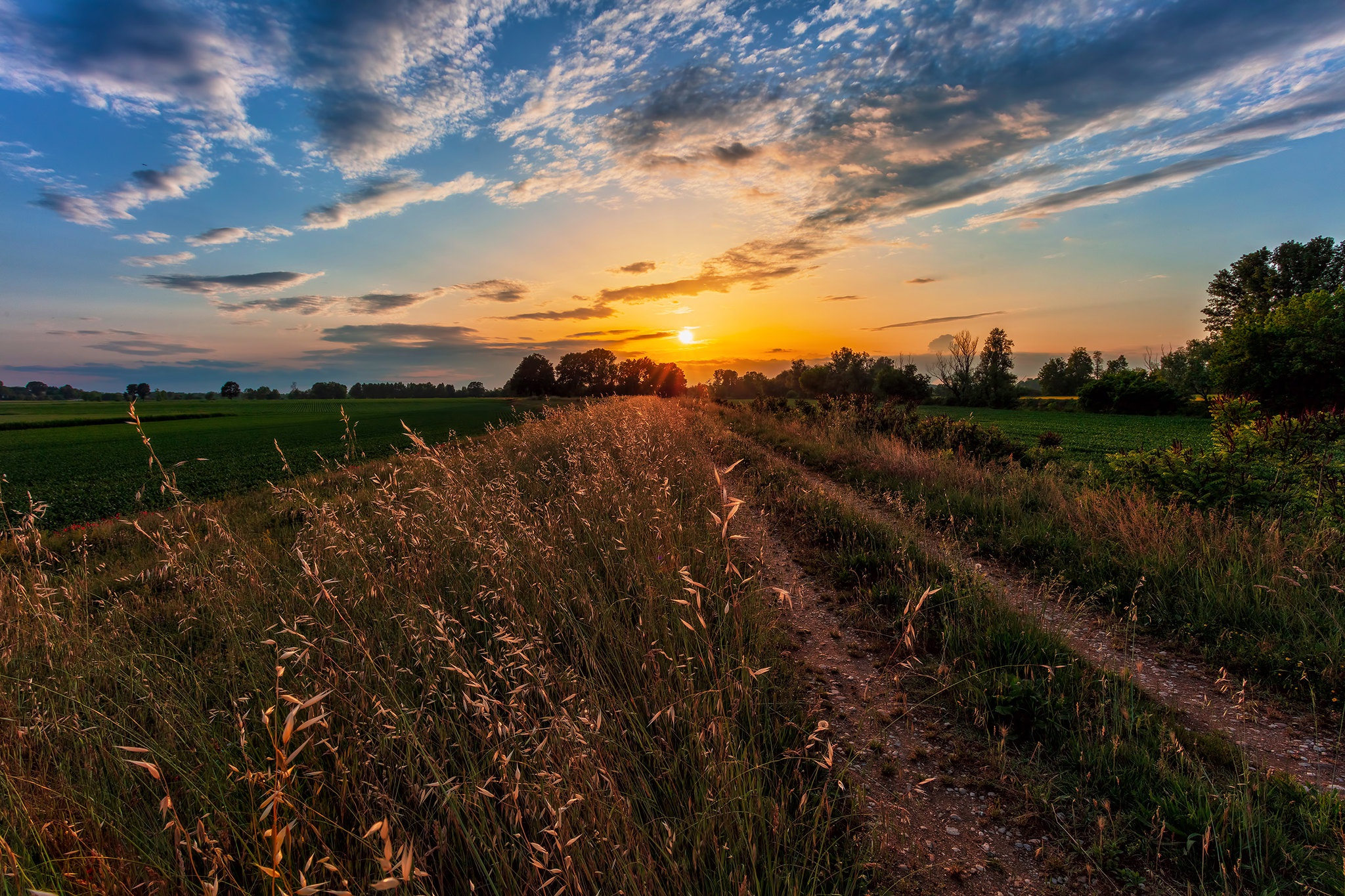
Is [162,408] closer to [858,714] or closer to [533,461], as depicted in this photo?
[533,461]

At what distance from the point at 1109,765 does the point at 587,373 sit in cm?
11299

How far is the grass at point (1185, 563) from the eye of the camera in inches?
157

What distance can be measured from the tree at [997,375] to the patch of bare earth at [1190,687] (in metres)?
71.8

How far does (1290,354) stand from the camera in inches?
409

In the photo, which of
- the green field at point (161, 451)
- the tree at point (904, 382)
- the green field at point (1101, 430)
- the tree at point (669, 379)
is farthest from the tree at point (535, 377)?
the green field at point (1101, 430)

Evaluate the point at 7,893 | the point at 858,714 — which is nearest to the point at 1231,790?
the point at 858,714

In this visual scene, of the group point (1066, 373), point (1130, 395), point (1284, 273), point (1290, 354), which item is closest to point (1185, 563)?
point (1290, 354)

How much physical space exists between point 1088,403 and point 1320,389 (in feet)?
144

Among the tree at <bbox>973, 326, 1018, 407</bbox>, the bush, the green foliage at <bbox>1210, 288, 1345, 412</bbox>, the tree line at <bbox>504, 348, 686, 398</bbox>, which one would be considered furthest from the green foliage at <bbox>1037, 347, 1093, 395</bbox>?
the green foliage at <bbox>1210, 288, 1345, 412</bbox>

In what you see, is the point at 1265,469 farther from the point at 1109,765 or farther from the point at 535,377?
the point at 535,377

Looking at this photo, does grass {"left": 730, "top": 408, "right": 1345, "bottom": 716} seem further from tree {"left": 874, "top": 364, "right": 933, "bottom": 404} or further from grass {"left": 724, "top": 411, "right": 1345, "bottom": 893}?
tree {"left": 874, "top": 364, "right": 933, "bottom": 404}

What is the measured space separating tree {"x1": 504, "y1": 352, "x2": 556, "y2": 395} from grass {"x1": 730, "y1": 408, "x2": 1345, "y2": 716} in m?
107

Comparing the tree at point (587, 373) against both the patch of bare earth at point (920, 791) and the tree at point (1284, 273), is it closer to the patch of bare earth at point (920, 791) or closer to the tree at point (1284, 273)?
the tree at point (1284, 273)

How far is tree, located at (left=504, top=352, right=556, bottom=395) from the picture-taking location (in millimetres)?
109938
